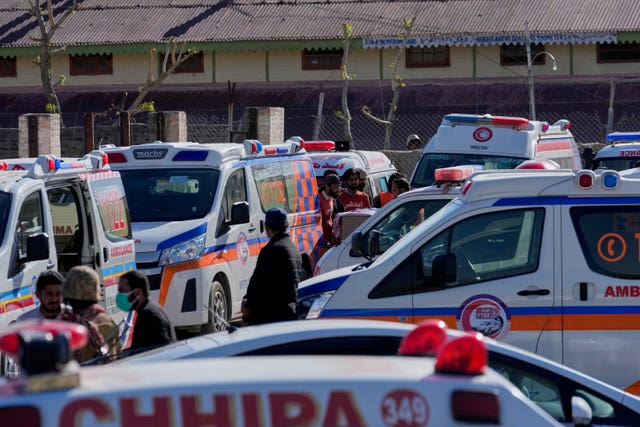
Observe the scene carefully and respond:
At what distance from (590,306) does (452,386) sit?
5.28 metres

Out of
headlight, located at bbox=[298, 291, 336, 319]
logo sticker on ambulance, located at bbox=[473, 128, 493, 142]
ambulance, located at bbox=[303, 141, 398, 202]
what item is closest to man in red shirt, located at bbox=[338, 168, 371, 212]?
logo sticker on ambulance, located at bbox=[473, 128, 493, 142]

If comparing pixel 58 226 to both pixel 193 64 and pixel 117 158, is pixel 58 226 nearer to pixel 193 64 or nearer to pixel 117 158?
pixel 117 158

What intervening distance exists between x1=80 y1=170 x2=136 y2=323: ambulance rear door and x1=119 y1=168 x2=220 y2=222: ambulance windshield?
1797 millimetres

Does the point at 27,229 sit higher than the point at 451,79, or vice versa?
the point at 451,79

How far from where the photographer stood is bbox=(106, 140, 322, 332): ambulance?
42.9ft

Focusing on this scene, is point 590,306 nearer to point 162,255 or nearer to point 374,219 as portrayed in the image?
point 374,219

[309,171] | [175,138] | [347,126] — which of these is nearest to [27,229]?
[309,171]

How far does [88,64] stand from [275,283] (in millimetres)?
35742

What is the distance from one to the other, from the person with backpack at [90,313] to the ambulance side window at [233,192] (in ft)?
20.8

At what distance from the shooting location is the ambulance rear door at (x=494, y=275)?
8484 mm

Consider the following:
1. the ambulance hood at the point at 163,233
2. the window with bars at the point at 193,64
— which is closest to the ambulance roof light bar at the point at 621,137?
the ambulance hood at the point at 163,233

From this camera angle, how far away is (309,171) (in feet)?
53.9

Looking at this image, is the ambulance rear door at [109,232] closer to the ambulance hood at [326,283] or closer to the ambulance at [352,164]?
the ambulance hood at [326,283]

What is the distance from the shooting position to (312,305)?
9.18 m
